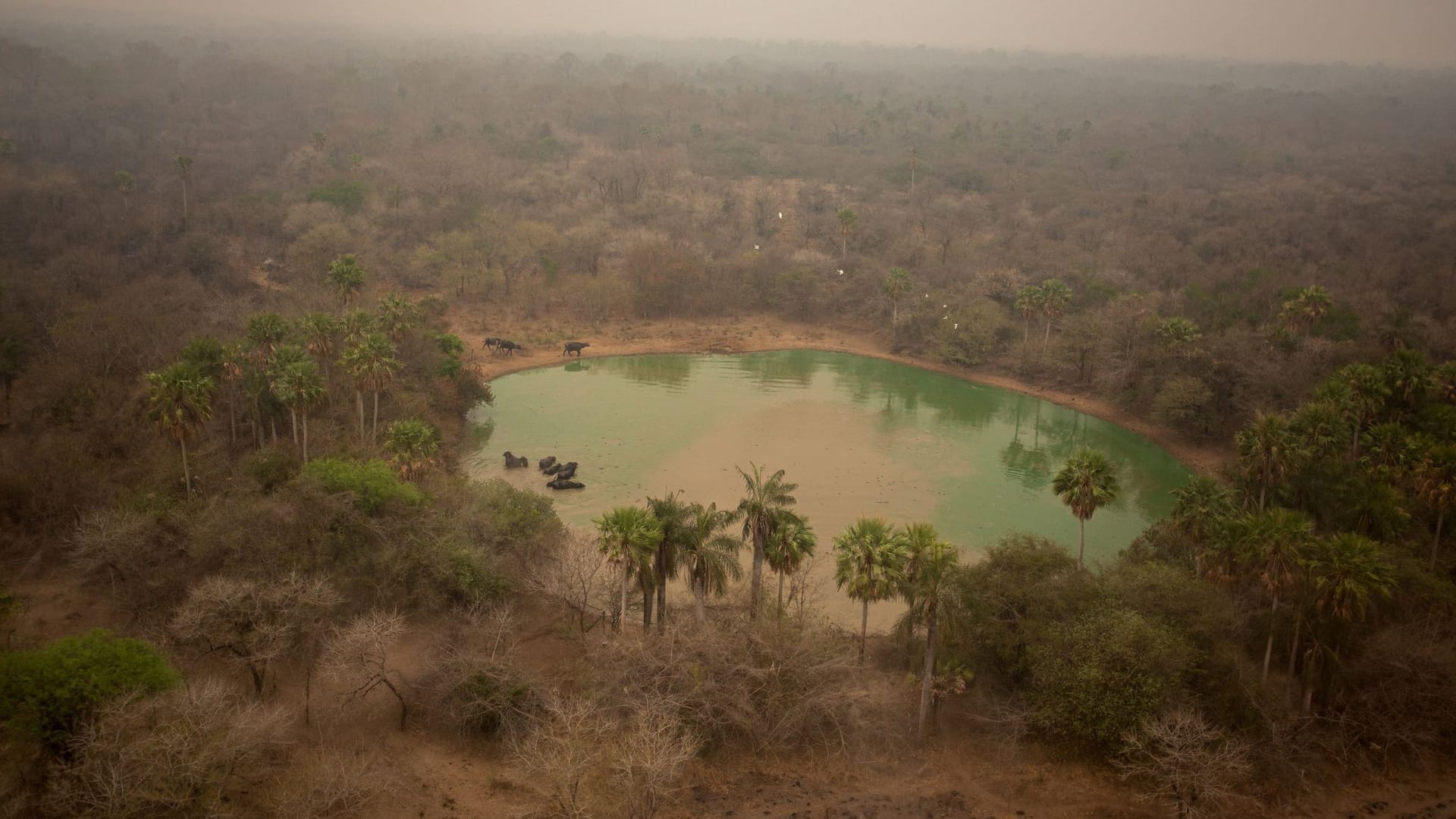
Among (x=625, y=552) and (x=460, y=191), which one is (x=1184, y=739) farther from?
(x=460, y=191)

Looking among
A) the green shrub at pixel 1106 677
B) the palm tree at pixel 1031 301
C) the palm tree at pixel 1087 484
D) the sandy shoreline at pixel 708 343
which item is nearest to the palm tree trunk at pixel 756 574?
the green shrub at pixel 1106 677

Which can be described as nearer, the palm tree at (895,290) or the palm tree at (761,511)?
the palm tree at (761,511)

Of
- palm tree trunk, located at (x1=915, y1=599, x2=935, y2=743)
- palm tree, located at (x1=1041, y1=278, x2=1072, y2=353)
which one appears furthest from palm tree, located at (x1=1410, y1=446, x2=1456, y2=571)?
palm tree, located at (x1=1041, y1=278, x2=1072, y2=353)

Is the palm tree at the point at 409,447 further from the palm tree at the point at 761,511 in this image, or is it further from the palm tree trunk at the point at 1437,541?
the palm tree trunk at the point at 1437,541

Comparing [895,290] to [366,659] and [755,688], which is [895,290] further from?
[366,659]

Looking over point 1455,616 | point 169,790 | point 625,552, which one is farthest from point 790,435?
point 169,790

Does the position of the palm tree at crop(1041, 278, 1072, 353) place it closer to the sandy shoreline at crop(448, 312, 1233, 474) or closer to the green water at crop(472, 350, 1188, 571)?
the sandy shoreline at crop(448, 312, 1233, 474)

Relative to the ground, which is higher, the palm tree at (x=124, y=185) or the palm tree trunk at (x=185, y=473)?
the palm tree at (x=124, y=185)

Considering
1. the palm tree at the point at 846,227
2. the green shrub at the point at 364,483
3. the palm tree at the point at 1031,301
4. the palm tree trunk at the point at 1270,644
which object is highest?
the palm tree at the point at 846,227
